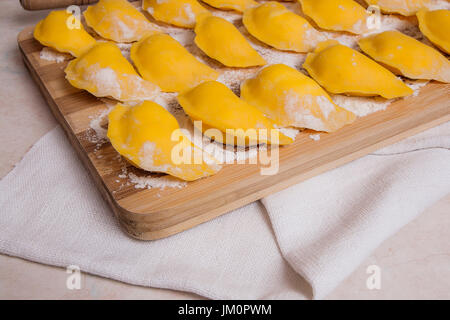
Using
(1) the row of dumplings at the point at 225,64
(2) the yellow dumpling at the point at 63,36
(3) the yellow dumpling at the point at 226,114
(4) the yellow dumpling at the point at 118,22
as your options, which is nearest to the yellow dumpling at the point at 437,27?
(1) the row of dumplings at the point at 225,64

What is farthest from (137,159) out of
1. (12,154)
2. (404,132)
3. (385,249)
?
(404,132)

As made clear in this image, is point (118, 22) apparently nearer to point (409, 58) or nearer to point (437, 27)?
point (409, 58)

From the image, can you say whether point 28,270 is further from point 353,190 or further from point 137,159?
point 353,190

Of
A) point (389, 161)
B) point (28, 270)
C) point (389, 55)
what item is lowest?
point (28, 270)

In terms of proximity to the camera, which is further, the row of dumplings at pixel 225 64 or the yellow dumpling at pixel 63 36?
the yellow dumpling at pixel 63 36

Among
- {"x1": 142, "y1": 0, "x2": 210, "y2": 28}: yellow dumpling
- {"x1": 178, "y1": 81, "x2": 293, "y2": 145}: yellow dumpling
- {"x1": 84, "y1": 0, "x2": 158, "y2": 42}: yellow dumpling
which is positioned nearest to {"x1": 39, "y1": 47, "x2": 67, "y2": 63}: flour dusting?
{"x1": 84, "y1": 0, "x2": 158, "y2": 42}: yellow dumpling

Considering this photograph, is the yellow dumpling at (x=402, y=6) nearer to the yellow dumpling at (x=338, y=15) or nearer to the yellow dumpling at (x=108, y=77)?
the yellow dumpling at (x=338, y=15)
